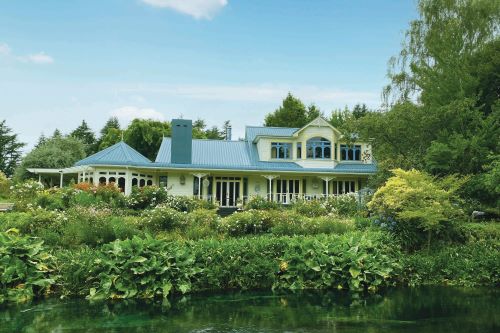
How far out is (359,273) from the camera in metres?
11.7

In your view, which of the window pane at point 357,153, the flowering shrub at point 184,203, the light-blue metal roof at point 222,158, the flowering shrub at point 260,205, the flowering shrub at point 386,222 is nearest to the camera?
the flowering shrub at point 386,222


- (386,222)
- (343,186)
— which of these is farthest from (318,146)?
(386,222)

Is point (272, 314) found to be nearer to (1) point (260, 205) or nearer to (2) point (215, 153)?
(1) point (260, 205)

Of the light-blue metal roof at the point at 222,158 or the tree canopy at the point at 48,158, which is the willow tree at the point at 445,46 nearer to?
the light-blue metal roof at the point at 222,158

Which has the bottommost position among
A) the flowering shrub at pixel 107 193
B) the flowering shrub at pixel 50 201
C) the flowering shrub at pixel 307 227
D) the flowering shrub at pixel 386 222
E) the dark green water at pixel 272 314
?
the dark green water at pixel 272 314

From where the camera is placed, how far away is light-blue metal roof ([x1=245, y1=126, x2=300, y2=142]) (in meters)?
29.7

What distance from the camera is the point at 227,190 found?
28.5 meters

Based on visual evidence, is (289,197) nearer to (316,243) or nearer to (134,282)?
(316,243)

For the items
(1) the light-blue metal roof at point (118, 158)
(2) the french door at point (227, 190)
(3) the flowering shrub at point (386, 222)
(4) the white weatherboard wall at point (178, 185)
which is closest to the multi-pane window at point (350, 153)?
(2) the french door at point (227, 190)

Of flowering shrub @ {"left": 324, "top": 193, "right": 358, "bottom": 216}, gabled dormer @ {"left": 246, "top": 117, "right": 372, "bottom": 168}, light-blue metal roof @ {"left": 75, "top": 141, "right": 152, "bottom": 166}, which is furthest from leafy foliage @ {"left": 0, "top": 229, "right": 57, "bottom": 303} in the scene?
gabled dormer @ {"left": 246, "top": 117, "right": 372, "bottom": 168}

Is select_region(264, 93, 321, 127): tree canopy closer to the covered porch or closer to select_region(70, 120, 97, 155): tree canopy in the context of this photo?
the covered porch

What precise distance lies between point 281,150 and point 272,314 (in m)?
20.8

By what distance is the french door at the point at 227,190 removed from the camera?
93.5 feet

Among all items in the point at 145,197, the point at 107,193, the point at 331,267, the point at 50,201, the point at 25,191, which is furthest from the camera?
the point at 145,197
